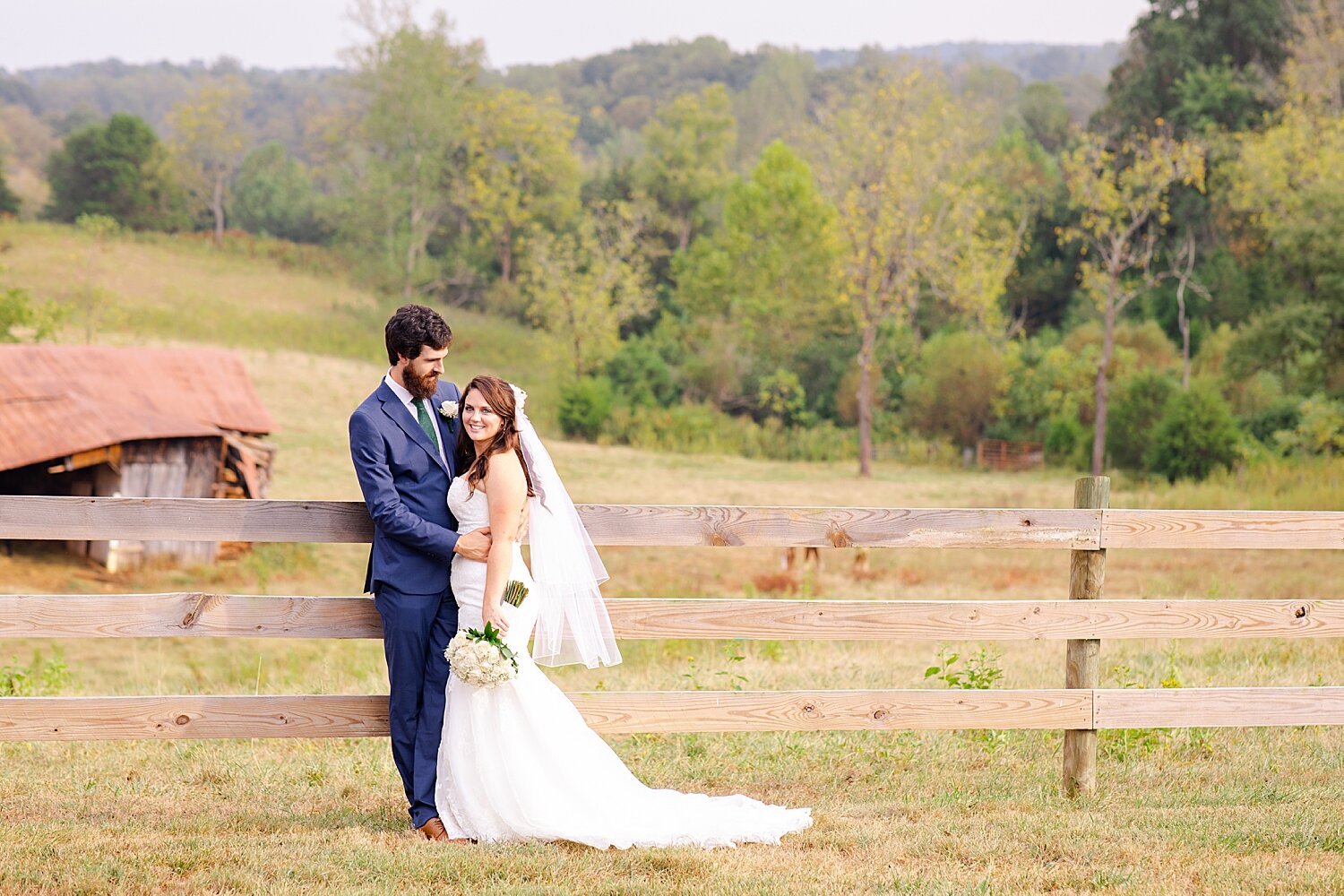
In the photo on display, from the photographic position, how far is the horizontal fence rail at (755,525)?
4.80 metres

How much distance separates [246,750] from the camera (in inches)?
261

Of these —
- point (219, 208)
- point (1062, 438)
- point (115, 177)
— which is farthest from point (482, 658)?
point (219, 208)

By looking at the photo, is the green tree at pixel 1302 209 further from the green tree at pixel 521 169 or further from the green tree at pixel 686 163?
the green tree at pixel 521 169

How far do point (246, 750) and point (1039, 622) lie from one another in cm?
419

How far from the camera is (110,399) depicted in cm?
2070

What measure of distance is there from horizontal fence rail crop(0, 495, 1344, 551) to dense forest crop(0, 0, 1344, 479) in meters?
24.8

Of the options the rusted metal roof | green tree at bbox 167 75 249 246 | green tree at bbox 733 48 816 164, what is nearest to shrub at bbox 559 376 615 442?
the rusted metal roof

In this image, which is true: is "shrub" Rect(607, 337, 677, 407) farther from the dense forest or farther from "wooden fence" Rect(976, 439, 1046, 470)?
"wooden fence" Rect(976, 439, 1046, 470)

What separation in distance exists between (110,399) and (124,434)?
1.96 m

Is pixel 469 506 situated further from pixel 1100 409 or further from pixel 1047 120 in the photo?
pixel 1047 120

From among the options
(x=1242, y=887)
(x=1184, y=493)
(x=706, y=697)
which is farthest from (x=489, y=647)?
(x=1184, y=493)

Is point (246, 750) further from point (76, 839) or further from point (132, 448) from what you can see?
point (132, 448)

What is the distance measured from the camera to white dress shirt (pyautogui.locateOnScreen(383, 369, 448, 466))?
484 cm

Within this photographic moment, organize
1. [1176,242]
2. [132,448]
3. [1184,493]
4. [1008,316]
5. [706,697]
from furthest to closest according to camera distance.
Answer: [1008,316], [1176,242], [1184,493], [132,448], [706,697]
